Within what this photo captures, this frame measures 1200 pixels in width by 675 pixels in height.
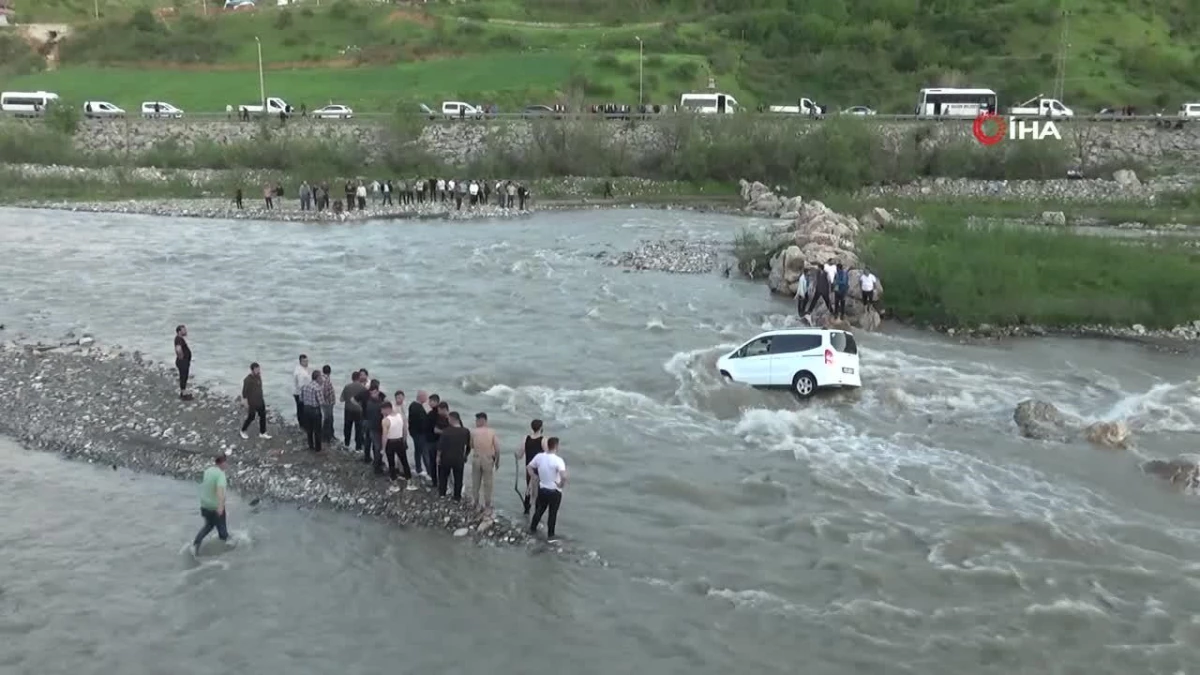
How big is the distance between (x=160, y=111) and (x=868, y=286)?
6458 centimetres

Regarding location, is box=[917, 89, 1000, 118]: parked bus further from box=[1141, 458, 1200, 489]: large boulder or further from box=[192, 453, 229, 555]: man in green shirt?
box=[192, 453, 229, 555]: man in green shirt

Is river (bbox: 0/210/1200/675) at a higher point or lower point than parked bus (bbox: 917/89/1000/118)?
lower

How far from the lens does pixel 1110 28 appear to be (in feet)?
371

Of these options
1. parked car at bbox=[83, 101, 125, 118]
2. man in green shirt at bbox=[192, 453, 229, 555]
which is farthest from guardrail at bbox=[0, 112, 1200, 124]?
man in green shirt at bbox=[192, 453, 229, 555]

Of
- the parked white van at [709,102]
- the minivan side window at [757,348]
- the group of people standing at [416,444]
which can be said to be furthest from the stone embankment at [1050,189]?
the group of people standing at [416,444]

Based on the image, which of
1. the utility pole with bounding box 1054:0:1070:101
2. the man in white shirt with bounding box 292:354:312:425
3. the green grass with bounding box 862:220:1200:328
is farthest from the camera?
the utility pole with bounding box 1054:0:1070:101

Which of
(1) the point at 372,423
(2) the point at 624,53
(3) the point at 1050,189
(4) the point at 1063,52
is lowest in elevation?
(1) the point at 372,423

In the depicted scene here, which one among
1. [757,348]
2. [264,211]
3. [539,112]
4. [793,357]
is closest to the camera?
[793,357]

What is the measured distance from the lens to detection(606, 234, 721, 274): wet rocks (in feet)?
145

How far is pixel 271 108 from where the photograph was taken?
85.4m

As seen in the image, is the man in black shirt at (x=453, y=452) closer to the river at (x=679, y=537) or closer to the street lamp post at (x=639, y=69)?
the river at (x=679, y=537)

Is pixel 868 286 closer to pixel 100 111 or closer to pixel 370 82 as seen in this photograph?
pixel 100 111

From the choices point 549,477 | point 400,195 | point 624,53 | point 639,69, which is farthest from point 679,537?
point 624,53

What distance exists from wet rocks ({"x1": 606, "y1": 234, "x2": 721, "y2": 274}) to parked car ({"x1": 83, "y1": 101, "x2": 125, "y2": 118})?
48863 millimetres
